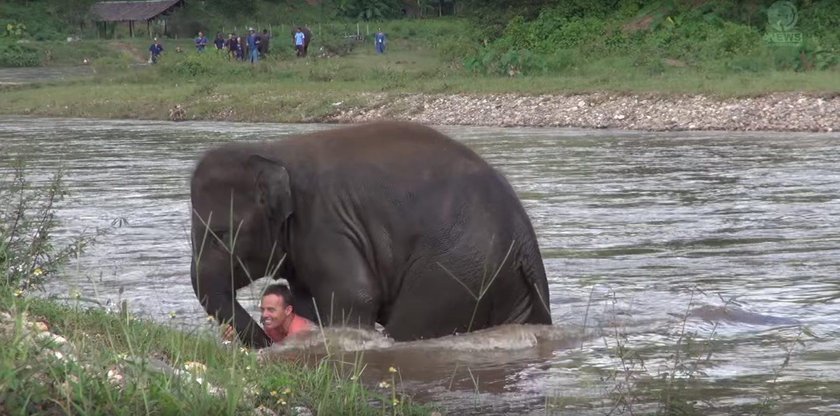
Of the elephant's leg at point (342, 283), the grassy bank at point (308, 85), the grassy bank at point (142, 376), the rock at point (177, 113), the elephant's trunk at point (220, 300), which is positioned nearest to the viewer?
the grassy bank at point (142, 376)

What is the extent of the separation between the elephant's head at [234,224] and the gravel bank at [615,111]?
64.7ft

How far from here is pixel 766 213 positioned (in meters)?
16.2

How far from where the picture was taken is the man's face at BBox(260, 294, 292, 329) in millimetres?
8586

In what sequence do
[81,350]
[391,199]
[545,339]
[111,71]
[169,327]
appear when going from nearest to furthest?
[81,350] < [169,327] < [391,199] < [545,339] < [111,71]

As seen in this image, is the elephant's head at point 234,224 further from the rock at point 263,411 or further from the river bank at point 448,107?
the river bank at point 448,107

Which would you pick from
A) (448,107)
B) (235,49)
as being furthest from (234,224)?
(235,49)

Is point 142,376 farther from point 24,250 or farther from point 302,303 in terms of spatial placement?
point 24,250

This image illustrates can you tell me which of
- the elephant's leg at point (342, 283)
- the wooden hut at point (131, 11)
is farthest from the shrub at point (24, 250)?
the wooden hut at point (131, 11)

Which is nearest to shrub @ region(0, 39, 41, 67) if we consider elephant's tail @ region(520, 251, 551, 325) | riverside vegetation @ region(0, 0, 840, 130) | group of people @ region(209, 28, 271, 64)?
riverside vegetation @ region(0, 0, 840, 130)

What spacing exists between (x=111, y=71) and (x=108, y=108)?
12.0 m

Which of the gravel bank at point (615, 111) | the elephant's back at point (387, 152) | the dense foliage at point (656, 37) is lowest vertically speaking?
the gravel bank at point (615, 111)

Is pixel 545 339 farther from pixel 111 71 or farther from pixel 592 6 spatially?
pixel 111 71

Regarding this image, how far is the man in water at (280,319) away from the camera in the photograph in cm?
858

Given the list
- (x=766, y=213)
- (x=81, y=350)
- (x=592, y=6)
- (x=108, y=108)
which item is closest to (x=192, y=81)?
(x=108, y=108)
